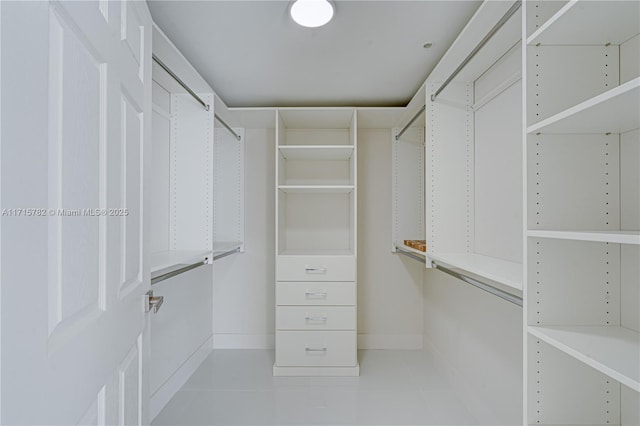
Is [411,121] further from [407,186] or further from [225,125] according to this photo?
[225,125]

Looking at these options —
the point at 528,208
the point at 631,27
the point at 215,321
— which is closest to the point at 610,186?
the point at 528,208

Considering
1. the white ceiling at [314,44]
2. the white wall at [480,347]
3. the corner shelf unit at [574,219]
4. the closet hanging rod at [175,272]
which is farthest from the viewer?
the white wall at [480,347]

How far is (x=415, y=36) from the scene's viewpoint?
1.70 meters

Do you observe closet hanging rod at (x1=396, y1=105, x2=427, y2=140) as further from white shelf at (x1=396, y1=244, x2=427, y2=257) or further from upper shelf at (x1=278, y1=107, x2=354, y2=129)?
white shelf at (x1=396, y1=244, x2=427, y2=257)

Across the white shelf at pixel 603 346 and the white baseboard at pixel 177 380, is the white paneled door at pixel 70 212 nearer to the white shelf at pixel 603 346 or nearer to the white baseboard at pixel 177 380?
the white shelf at pixel 603 346

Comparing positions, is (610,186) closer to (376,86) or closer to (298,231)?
(376,86)

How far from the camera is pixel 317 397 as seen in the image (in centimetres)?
216

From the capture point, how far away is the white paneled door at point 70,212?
42cm

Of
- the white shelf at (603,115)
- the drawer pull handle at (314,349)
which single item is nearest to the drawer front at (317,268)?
the drawer pull handle at (314,349)

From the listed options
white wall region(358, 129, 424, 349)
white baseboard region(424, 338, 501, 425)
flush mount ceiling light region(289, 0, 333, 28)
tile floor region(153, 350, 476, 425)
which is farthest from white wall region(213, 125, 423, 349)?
flush mount ceiling light region(289, 0, 333, 28)

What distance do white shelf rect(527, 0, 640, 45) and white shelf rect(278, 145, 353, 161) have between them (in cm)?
161

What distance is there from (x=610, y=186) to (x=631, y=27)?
415mm

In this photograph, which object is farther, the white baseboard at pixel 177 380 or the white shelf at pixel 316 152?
the white shelf at pixel 316 152

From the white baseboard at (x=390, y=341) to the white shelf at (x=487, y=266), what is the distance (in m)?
1.38
